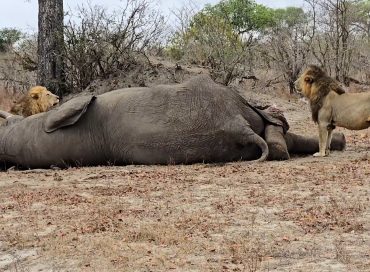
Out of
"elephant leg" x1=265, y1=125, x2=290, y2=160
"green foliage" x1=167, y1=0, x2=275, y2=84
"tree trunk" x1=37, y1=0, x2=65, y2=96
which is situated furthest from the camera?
"green foliage" x1=167, y1=0, x2=275, y2=84

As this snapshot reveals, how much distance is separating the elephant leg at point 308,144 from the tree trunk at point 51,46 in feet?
22.2

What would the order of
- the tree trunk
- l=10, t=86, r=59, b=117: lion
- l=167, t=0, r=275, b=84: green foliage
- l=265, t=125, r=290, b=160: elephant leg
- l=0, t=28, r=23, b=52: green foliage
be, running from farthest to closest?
1. l=0, t=28, r=23, b=52: green foliage
2. l=167, t=0, r=275, b=84: green foliage
3. the tree trunk
4. l=10, t=86, r=59, b=117: lion
5. l=265, t=125, r=290, b=160: elephant leg

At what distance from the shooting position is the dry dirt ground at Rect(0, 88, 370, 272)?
14.3ft

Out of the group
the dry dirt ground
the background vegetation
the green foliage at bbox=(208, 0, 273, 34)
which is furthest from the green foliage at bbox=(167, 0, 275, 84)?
the green foliage at bbox=(208, 0, 273, 34)

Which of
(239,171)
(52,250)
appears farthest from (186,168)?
(52,250)

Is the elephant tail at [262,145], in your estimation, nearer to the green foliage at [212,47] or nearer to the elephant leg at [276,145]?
the elephant leg at [276,145]

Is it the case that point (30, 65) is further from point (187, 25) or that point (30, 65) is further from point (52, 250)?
point (52, 250)

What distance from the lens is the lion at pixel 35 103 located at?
12641mm

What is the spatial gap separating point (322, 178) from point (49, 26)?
9.31m

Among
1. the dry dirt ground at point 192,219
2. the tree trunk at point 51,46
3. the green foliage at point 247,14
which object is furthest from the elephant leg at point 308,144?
the green foliage at point 247,14

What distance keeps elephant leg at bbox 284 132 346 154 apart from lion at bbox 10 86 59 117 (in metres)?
5.12

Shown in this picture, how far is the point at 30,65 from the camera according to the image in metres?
16.7

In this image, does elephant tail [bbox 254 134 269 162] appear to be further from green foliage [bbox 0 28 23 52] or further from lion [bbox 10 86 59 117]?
green foliage [bbox 0 28 23 52]

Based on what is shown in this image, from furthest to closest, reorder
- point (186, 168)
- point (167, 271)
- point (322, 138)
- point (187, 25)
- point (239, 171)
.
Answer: point (187, 25), point (322, 138), point (186, 168), point (239, 171), point (167, 271)
